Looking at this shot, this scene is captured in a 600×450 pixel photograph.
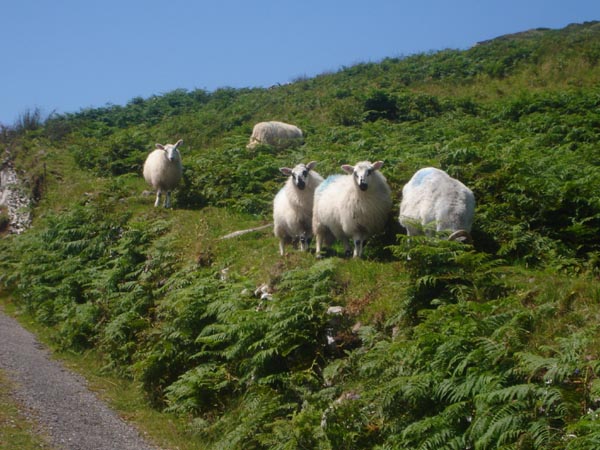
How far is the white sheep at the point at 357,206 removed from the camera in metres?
12.4

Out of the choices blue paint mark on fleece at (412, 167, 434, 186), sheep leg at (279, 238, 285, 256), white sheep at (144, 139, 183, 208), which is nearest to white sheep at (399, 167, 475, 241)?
blue paint mark on fleece at (412, 167, 434, 186)

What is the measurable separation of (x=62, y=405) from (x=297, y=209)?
575cm

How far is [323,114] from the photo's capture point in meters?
28.8

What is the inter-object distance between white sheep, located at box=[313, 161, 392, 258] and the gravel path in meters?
4.78

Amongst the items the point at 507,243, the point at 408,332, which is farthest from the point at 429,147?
the point at 408,332

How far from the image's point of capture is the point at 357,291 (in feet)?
33.6

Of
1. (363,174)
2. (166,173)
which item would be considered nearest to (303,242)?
(363,174)

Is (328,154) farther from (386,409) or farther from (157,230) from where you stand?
(386,409)

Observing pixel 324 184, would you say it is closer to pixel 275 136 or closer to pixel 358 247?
pixel 358 247

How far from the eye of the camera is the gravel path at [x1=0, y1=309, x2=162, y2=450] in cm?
964

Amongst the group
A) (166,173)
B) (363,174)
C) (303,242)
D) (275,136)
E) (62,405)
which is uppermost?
(275,136)

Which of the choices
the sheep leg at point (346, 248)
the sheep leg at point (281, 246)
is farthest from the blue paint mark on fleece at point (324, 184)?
the sheep leg at point (281, 246)

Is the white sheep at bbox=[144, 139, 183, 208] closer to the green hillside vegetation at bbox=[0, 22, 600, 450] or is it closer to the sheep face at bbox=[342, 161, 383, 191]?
the green hillside vegetation at bbox=[0, 22, 600, 450]

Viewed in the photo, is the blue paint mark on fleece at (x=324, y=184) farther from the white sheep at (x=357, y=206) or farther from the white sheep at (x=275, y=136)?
the white sheep at (x=275, y=136)
